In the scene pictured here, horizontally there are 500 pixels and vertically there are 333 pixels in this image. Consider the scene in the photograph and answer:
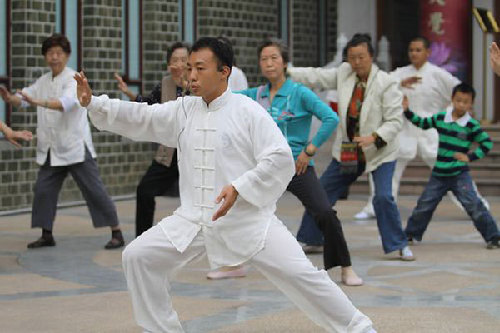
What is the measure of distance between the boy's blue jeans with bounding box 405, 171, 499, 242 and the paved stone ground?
171 millimetres

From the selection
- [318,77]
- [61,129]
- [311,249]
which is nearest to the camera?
[318,77]

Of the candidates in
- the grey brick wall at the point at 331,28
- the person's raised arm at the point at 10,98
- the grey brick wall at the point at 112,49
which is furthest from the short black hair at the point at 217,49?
the grey brick wall at the point at 331,28

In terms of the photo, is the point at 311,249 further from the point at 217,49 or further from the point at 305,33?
the point at 305,33

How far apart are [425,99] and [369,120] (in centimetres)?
346

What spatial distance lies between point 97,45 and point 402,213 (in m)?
4.24

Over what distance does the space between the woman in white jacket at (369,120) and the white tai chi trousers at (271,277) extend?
3.24 m

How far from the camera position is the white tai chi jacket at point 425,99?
1265 centimetres

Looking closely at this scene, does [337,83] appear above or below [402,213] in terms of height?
above

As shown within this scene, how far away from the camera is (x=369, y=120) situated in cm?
948

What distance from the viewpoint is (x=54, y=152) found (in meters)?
10.6

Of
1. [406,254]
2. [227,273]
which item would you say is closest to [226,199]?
[227,273]

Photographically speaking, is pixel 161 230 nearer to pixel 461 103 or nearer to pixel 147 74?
pixel 461 103

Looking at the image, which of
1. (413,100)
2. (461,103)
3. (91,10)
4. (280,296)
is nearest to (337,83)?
(461,103)

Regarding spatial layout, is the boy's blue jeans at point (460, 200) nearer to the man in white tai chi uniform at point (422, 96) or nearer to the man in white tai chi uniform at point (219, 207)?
the man in white tai chi uniform at point (422, 96)
